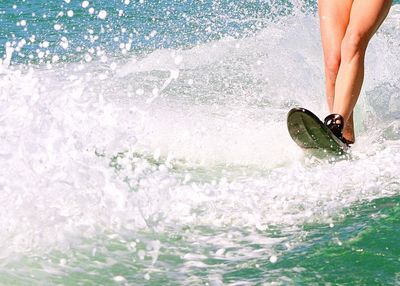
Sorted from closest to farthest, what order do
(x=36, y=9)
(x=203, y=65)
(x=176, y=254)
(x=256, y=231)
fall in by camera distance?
(x=176, y=254), (x=256, y=231), (x=203, y=65), (x=36, y=9)

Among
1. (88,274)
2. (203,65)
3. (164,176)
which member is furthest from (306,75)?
(88,274)

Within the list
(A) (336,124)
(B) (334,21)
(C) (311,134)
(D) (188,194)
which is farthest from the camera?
(B) (334,21)

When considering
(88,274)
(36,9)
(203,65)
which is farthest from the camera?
(36,9)

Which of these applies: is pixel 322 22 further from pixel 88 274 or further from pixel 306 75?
pixel 88 274

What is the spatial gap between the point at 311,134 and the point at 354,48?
1.87 feet

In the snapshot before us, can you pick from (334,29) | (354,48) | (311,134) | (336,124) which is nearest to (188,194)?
(311,134)

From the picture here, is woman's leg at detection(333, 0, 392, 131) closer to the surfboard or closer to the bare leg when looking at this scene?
the bare leg

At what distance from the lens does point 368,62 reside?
6.68m

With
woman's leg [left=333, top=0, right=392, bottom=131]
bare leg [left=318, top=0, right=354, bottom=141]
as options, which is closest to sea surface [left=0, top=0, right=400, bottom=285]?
woman's leg [left=333, top=0, right=392, bottom=131]

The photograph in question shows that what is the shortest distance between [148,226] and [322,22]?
2.02 meters

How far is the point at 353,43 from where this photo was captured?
4551 mm

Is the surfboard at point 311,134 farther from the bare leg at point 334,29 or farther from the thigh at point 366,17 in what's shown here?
the thigh at point 366,17

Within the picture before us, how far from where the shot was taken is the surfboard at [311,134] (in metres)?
4.27

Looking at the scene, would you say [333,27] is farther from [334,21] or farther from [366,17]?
[366,17]
